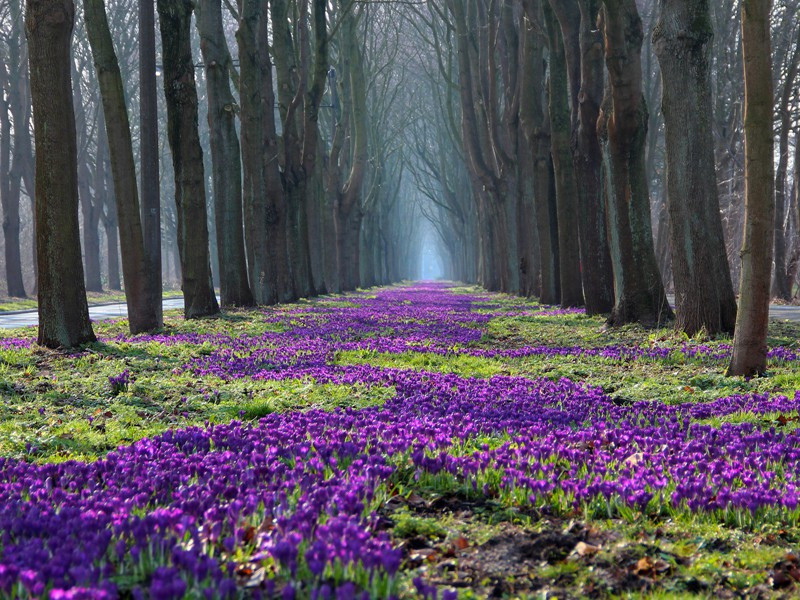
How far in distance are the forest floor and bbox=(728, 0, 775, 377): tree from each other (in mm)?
810

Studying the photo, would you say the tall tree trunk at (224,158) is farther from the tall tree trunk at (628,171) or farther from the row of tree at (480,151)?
the tall tree trunk at (628,171)

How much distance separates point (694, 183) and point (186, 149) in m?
10.3

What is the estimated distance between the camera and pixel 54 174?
1102 cm

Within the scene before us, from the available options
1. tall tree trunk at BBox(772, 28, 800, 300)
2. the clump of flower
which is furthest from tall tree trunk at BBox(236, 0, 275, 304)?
tall tree trunk at BBox(772, 28, 800, 300)

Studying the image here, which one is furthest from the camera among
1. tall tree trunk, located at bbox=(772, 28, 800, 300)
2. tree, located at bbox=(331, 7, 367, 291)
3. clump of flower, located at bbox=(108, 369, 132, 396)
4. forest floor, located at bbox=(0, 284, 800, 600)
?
tree, located at bbox=(331, 7, 367, 291)

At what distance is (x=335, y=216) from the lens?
38.0 metres

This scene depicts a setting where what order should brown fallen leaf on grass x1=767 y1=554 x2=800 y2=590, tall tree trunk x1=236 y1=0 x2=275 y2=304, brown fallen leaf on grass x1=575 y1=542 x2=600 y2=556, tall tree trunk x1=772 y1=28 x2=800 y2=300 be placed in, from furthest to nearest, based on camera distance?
tall tree trunk x1=772 y1=28 x2=800 y2=300 < tall tree trunk x1=236 y1=0 x2=275 y2=304 < brown fallen leaf on grass x1=575 y1=542 x2=600 y2=556 < brown fallen leaf on grass x1=767 y1=554 x2=800 y2=590

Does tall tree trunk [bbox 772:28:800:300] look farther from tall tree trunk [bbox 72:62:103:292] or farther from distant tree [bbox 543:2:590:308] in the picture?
tall tree trunk [bbox 72:62:103:292]

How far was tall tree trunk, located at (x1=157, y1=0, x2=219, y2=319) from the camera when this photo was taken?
1647cm

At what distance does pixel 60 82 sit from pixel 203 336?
14.8 ft

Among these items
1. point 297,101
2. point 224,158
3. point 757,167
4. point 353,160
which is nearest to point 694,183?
A: point 757,167

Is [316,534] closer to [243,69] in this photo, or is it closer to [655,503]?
[655,503]

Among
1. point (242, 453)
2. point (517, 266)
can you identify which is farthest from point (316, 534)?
point (517, 266)

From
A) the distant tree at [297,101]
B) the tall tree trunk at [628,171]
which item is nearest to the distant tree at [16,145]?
the distant tree at [297,101]
